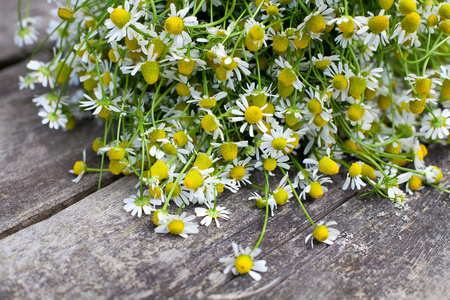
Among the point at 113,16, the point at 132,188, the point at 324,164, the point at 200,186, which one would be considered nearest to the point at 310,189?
the point at 324,164

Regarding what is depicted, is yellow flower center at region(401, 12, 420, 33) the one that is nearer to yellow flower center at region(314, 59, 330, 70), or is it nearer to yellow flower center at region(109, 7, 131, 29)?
yellow flower center at region(314, 59, 330, 70)

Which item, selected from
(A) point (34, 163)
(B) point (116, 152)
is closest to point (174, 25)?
(B) point (116, 152)

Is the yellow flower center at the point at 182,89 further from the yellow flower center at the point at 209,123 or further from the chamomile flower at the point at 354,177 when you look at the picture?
the chamomile flower at the point at 354,177

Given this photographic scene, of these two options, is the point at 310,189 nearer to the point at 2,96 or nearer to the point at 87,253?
the point at 87,253

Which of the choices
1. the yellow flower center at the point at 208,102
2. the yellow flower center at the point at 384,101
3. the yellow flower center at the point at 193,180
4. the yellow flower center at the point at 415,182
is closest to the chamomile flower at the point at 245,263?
the yellow flower center at the point at 193,180

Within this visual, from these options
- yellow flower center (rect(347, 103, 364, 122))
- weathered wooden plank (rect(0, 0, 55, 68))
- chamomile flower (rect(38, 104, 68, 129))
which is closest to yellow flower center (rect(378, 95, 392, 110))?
yellow flower center (rect(347, 103, 364, 122))

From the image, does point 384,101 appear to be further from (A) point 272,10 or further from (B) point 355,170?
(A) point 272,10
